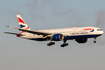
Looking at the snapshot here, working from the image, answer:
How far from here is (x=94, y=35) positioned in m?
83.3

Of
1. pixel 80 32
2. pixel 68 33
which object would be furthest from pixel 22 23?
pixel 80 32

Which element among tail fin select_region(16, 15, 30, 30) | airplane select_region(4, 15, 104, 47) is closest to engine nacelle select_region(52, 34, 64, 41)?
airplane select_region(4, 15, 104, 47)

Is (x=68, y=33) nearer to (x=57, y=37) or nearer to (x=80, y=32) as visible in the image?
(x=80, y=32)

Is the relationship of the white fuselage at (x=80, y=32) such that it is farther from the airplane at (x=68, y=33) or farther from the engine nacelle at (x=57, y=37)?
the engine nacelle at (x=57, y=37)

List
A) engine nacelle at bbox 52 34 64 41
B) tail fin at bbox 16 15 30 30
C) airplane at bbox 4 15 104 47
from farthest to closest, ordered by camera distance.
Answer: tail fin at bbox 16 15 30 30, airplane at bbox 4 15 104 47, engine nacelle at bbox 52 34 64 41

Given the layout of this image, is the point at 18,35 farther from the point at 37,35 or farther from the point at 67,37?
the point at 67,37

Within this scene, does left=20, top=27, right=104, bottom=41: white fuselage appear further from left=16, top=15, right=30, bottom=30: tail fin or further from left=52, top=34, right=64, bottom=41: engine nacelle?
left=16, top=15, right=30, bottom=30: tail fin

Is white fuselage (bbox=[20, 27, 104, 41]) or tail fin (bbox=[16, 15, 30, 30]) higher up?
tail fin (bbox=[16, 15, 30, 30])

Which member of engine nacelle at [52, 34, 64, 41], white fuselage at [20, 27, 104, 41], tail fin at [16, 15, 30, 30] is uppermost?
tail fin at [16, 15, 30, 30]

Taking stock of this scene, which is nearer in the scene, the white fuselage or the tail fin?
the white fuselage

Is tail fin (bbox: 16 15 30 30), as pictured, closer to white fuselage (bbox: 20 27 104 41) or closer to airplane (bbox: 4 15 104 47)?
airplane (bbox: 4 15 104 47)

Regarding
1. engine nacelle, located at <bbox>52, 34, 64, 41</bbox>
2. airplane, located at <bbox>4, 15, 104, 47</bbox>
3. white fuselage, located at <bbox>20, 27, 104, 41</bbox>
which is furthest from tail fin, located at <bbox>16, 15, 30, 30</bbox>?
engine nacelle, located at <bbox>52, 34, 64, 41</bbox>

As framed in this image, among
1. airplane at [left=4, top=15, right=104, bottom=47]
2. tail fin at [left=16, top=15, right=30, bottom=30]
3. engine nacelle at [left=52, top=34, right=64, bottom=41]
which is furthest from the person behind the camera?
tail fin at [left=16, top=15, right=30, bottom=30]

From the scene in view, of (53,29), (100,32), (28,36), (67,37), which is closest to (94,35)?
(100,32)
